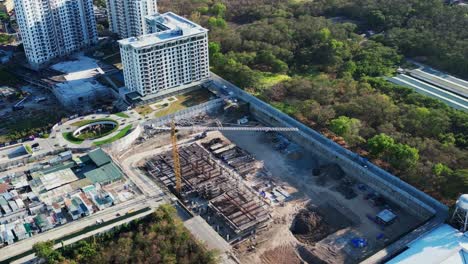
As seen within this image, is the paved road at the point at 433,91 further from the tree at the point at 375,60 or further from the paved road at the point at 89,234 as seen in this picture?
the paved road at the point at 89,234

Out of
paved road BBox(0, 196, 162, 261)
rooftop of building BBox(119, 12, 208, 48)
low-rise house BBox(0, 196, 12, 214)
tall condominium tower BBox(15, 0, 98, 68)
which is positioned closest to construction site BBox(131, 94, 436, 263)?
paved road BBox(0, 196, 162, 261)

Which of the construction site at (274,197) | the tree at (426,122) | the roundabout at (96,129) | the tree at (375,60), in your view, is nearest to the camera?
the construction site at (274,197)

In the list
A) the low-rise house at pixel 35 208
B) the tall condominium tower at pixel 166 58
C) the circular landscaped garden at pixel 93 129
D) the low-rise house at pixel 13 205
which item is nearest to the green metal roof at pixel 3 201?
the low-rise house at pixel 13 205

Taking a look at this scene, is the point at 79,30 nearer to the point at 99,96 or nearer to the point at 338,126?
the point at 99,96

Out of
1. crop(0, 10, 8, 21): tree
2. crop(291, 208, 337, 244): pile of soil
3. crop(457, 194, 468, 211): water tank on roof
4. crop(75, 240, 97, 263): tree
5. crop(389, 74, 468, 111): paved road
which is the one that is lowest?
crop(291, 208, 337, 244): pile of soil

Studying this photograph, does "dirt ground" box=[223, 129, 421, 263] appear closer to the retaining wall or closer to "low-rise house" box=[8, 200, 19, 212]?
the retaining wall

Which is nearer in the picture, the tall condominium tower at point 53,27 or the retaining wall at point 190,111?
the retaining wall at point 190,111

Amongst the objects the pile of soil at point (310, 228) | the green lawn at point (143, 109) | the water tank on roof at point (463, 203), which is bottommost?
the pile of soil at point (310, 228)
